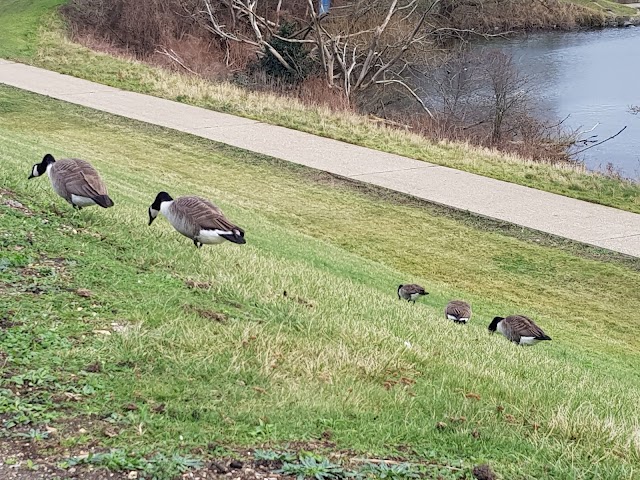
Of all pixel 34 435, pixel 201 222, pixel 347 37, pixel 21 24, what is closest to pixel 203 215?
Result: pixel 201 222

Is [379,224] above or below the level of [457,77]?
below

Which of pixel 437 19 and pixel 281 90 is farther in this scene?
pixel 437 19

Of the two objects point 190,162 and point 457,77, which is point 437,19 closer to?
point 457,77

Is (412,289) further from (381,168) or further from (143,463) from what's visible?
(381,168)

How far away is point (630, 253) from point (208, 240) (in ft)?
26.0

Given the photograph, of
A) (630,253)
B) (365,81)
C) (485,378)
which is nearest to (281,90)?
(365,81)

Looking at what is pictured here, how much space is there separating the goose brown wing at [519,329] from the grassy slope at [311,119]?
788cm

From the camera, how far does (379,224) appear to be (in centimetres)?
1409

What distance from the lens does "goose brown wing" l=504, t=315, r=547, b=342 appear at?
28.1ft

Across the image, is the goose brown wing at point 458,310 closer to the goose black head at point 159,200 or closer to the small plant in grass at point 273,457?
the goose black head at point 159,200

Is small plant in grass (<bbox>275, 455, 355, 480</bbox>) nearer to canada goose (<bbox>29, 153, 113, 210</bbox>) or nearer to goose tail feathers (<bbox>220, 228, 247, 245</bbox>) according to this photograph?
goose tail feathers (<bbox>220, 228, 247, 245</bbox>)

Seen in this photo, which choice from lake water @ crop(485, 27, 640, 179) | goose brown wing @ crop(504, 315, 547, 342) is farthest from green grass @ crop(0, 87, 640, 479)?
lake water @ crop(485, 27, 640, 179)

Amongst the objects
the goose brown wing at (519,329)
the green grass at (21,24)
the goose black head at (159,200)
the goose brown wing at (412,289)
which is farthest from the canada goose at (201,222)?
the green grass at (21,24)

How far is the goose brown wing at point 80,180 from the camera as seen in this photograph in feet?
25.0
